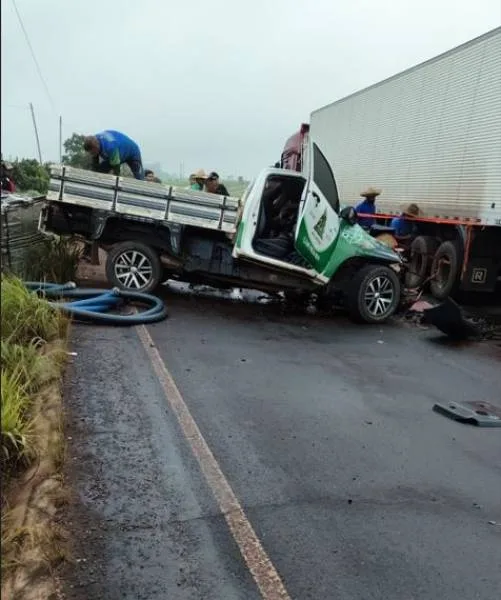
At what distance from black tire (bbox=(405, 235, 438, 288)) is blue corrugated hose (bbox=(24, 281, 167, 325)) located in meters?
5.63

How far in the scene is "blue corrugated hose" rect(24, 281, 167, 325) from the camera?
7.27 m

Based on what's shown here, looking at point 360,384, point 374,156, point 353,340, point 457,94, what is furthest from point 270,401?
point 374,156

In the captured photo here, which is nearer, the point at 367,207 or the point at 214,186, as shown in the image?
the point at 214,186

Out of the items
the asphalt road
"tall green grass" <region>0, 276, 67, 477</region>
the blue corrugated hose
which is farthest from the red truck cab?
"tall green grass" <region>0, 276, 67, 477</region>

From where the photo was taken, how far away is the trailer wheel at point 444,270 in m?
10.8

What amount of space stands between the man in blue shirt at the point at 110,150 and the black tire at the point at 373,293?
3.90 meters

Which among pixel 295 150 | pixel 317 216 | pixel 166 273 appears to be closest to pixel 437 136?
pixel 317 216

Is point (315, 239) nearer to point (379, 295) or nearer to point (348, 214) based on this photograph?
point (348, 214)

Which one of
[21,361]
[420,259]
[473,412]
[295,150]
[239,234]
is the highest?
[295,150]

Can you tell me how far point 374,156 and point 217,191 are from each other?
4.86m

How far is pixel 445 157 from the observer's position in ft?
37.8

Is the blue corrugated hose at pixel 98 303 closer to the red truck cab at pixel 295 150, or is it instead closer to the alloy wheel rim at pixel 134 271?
the alloy wheel rim at pixel 134 271

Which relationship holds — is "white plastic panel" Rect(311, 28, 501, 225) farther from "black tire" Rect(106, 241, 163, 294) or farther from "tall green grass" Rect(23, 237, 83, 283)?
"tall green grass" Rect(23, 237, 83, 283)

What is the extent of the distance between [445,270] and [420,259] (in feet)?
3.36
